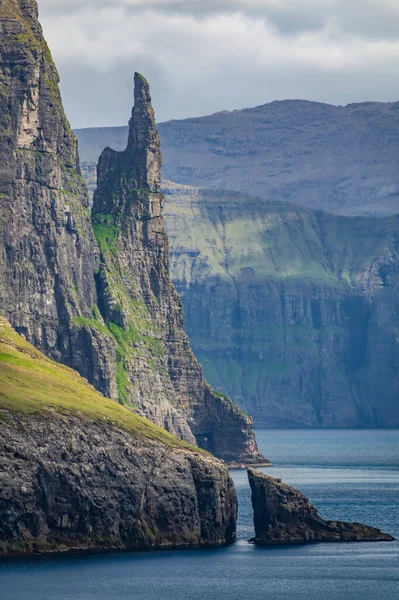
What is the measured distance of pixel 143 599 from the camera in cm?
19988

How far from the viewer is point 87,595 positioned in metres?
199

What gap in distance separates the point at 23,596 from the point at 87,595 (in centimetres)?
765

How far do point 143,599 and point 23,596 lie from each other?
13.4 m

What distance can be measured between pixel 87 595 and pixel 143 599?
6.10m

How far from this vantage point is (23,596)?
196 meters
